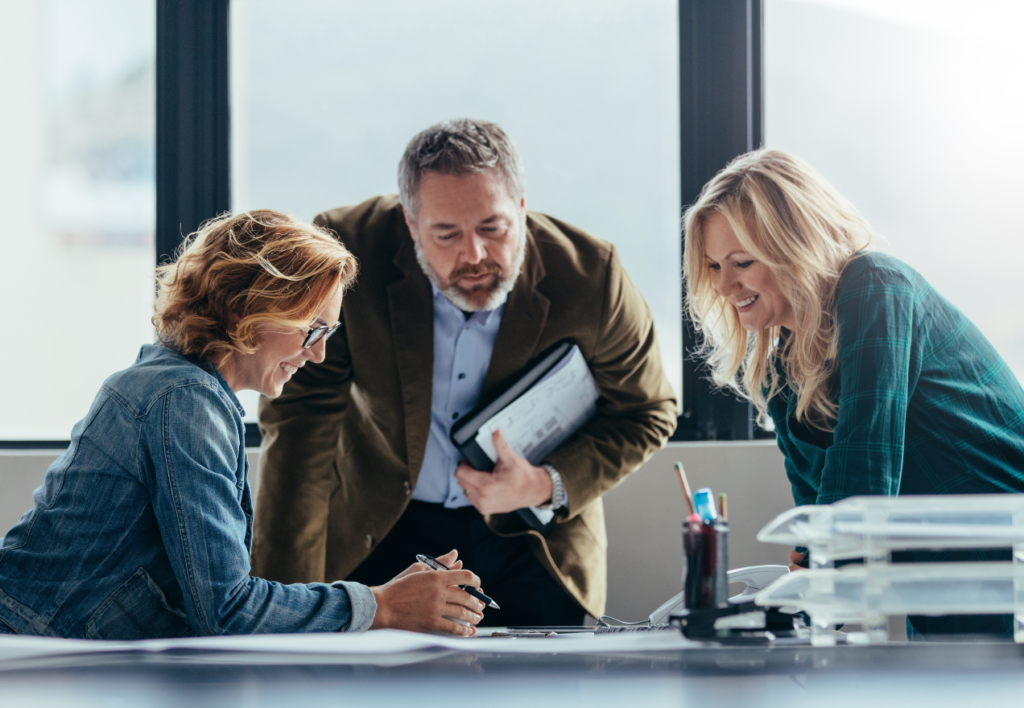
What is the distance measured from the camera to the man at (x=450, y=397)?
180cm

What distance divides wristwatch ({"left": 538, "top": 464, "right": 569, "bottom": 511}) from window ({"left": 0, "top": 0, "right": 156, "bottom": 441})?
5.00ft

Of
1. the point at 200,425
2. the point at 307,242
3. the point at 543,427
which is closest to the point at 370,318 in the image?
the point at 543,427

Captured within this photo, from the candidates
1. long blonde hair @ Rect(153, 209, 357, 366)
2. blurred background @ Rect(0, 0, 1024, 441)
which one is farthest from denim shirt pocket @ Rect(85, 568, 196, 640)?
blurred background @ Rect(0, 0, 1024, 441)

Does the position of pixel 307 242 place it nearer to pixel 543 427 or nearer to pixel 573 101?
pixel 543 427

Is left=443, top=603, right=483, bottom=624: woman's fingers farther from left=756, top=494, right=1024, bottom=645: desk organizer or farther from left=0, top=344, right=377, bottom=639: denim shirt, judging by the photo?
left=756, top=494, right=1024, bottom=645: desk organizer

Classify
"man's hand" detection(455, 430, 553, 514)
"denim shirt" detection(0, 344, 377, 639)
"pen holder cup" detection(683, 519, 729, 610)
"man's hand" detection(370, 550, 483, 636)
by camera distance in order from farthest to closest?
"man's hand" detection(455, 430, 553, 514) → "man's hand" detection(370, 550, 483, 636) → "denim shirt" detection(0, 344, 377, 639) → "pen holder cup" detection(683, 519, 729, 610)

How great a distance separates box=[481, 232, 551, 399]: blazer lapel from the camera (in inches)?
72.3

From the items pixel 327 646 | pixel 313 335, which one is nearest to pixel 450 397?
pixel 313 335

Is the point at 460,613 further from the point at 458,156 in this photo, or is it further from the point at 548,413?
the point at 458,156

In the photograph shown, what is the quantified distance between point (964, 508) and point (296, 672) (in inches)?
25.2

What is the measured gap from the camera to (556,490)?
1794 millimetres

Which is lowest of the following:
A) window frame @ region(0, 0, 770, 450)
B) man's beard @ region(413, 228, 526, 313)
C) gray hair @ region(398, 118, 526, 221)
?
man's beard @ region(413, 228, 526, 313)

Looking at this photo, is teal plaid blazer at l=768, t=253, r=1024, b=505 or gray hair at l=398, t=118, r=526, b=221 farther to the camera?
gray hair at l=398, t=118, r=526, b=221

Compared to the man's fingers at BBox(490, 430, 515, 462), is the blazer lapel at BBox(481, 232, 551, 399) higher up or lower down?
higher up
